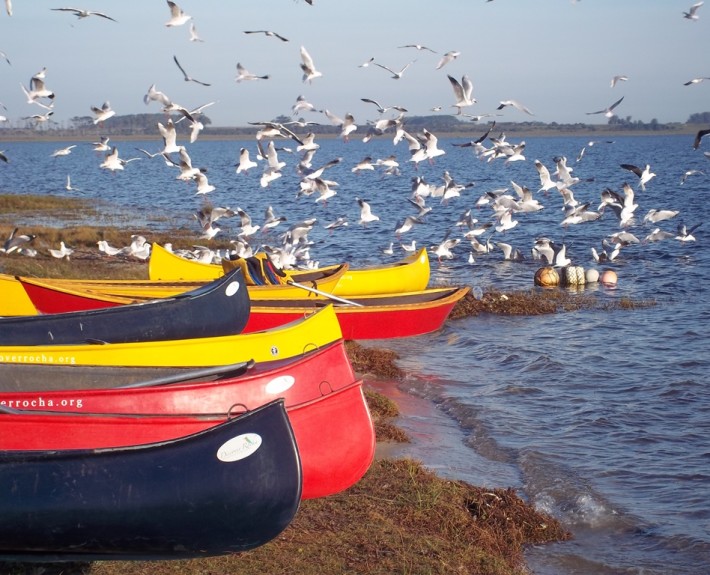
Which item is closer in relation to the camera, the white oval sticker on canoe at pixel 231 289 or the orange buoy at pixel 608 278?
the white oval sticker on canoe at pixel 231 289

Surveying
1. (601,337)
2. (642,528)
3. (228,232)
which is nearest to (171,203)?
(228,232)

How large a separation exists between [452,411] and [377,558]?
6.15m

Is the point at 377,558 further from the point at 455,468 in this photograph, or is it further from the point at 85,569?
the point at 455,468

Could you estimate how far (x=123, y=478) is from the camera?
262 inches

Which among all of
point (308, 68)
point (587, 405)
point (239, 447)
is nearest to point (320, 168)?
point (308, 68)

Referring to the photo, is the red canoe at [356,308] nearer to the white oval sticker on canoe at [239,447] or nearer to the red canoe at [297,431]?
the red canoe at [297,431]

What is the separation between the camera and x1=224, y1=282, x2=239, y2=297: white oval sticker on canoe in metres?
12.7

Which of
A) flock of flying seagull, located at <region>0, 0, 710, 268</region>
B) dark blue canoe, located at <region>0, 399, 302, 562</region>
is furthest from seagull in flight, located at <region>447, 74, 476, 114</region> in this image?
dark blue canoe, located at <region>0, 399, 302, 562</region>

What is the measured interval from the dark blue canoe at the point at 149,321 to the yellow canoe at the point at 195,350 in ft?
2.17

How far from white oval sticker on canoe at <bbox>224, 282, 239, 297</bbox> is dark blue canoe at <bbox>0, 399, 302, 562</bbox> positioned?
5.97m

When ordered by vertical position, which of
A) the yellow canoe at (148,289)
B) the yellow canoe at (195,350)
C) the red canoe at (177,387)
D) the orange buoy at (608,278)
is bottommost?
the orange buoy at (608,278)

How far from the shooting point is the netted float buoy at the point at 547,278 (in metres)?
23.6

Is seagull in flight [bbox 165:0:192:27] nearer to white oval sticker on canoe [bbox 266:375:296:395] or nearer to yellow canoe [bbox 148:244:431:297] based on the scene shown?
yellow canoe [bbox 148:244:431:297]

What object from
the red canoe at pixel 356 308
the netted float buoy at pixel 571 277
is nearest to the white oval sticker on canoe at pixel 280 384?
the red canoe at pixel 356 308
